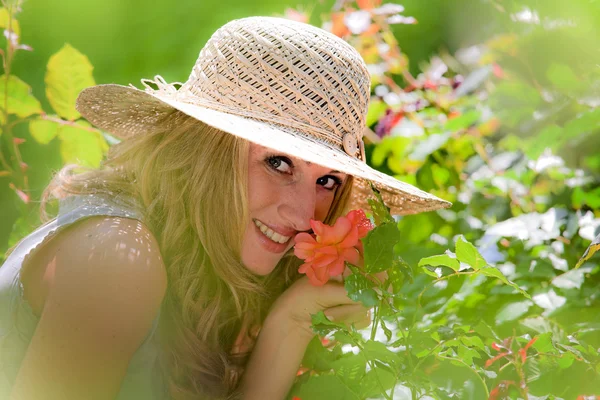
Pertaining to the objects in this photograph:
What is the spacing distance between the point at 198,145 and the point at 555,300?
0.97 metres

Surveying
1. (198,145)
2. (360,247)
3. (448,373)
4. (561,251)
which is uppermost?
(198,145)

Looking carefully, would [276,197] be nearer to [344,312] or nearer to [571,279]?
[344,312]

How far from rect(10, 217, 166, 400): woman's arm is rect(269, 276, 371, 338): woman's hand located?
43 cm

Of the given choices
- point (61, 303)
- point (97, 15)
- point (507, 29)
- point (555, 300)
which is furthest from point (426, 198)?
point (97, 15)

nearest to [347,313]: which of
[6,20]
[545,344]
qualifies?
[545,344]

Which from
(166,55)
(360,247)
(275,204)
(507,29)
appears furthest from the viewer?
(166,55)

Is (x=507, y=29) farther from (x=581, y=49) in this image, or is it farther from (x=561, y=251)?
(x=561, y=251)

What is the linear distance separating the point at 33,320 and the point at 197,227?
433mm

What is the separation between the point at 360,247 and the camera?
1.46 meters

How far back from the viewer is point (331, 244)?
4.52 feet

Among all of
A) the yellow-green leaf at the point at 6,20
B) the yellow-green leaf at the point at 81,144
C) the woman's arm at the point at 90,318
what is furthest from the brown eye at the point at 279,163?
the yellow-green leaf at the point at 6,20

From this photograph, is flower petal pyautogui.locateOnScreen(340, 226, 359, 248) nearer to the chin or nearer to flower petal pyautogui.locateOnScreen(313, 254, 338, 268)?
flower petal pyautogui.locateOnScreen(313, 254, 338, 268)

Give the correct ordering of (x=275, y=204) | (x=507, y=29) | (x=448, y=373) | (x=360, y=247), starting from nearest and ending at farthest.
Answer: (x=448, y=373)
(x=360, y=247)
(x=275, y=204)
(x=507, y=29)

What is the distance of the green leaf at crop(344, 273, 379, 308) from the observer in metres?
1.20
